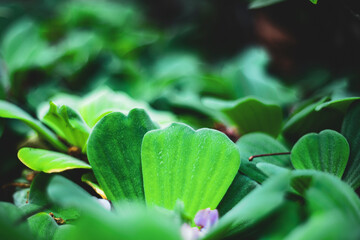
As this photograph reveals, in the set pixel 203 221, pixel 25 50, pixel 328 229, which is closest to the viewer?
pixel 328 229

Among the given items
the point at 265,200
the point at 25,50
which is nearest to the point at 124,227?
the point at 265,200

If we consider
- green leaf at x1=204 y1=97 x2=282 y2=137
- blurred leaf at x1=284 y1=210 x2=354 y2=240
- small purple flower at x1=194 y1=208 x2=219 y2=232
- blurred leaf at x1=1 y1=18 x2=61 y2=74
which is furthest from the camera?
blurred leaf at x1=1 y1=18 x2=61 y2=74

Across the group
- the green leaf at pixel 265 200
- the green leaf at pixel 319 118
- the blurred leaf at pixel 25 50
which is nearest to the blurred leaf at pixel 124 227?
the green leaf at pixel 265 200

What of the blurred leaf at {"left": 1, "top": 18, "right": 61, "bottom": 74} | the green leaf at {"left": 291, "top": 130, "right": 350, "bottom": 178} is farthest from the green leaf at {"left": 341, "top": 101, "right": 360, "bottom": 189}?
the blurred leaf at {"left": 1, "top": 18, "right": 61, "bottom": 74}

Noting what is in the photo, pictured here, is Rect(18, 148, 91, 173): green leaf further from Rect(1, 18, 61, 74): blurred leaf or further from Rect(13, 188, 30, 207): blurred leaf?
Rect(1, 18, 61, 74): blurred leaf

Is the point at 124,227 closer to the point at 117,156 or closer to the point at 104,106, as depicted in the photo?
the point at 117,156

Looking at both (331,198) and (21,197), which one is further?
(21,197)

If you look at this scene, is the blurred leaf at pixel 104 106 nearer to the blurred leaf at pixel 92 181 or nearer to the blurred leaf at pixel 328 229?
the blurred leaf at pixel 92 181
